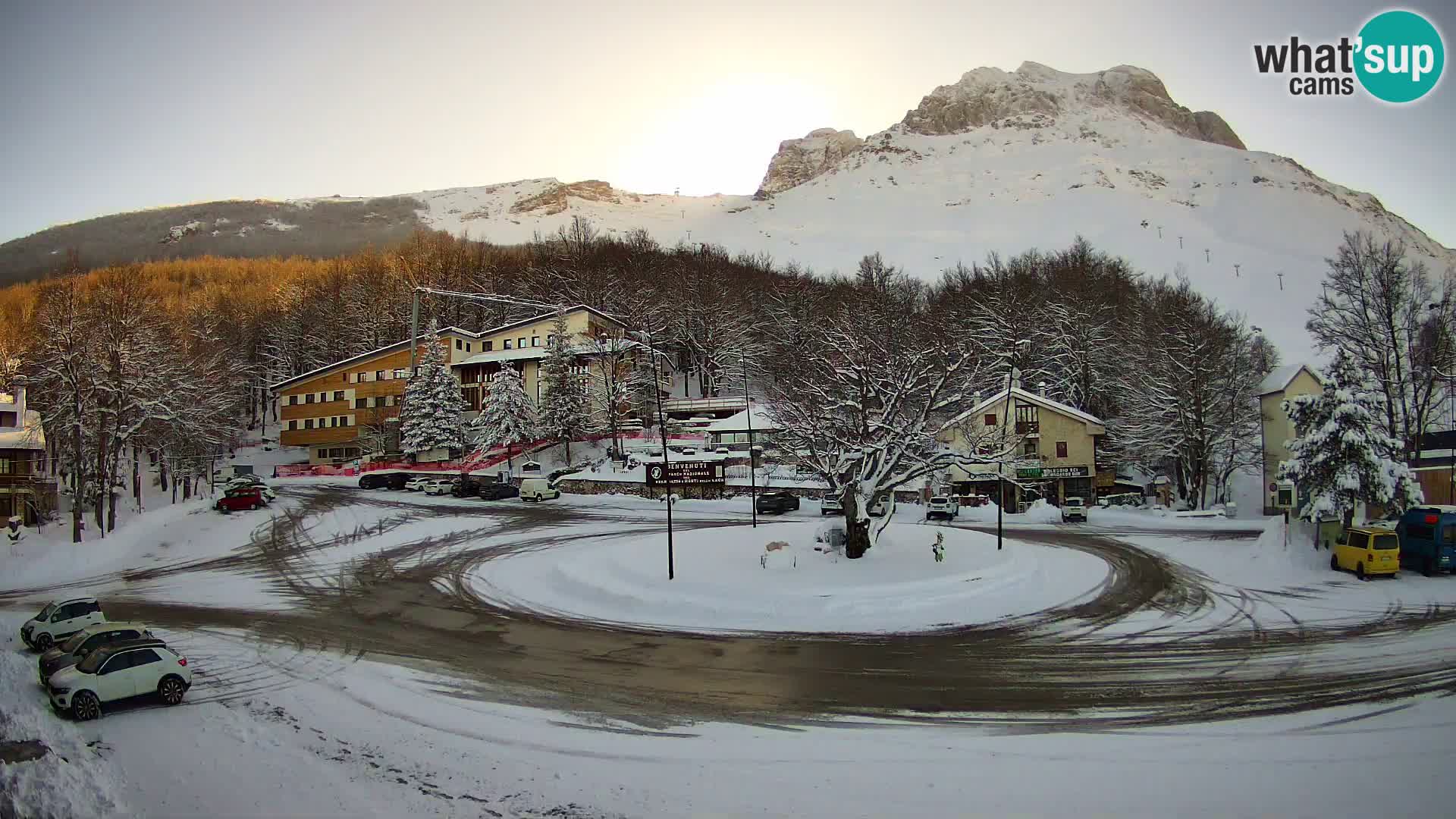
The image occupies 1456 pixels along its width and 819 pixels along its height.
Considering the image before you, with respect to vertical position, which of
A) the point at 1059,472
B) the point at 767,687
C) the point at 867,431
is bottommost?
the point at 767,687

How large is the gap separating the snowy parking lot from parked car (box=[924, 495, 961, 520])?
13.3 metres

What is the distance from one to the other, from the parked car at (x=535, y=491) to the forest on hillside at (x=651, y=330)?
1857 centimetres

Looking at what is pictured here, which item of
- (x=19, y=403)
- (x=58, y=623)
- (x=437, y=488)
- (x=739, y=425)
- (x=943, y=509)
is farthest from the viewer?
(x=739, y=425)

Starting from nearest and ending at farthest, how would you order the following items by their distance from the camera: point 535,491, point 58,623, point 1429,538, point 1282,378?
point 58,623 < point 1429,538 < point 535,491 < point 1282,378

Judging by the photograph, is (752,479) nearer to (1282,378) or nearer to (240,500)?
(240,500)

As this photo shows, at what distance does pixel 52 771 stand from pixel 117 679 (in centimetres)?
416

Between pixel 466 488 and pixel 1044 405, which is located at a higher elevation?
pixel 1044 405

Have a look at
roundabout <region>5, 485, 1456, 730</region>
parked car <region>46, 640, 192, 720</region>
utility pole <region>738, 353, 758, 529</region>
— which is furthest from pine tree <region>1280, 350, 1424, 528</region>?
parked car <region>46, 640, 192, 720</region>

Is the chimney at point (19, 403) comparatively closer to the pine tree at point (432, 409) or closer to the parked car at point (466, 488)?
the pine tree at point (432, 409)

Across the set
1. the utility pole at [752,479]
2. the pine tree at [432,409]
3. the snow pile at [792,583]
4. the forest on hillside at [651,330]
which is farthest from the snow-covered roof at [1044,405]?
the pine tree at [432,409]

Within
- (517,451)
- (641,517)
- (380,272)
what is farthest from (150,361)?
(380,272)

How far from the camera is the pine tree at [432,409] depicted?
65000 millimetres

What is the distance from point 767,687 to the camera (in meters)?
15.4

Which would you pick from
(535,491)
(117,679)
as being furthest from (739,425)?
(117,679)
